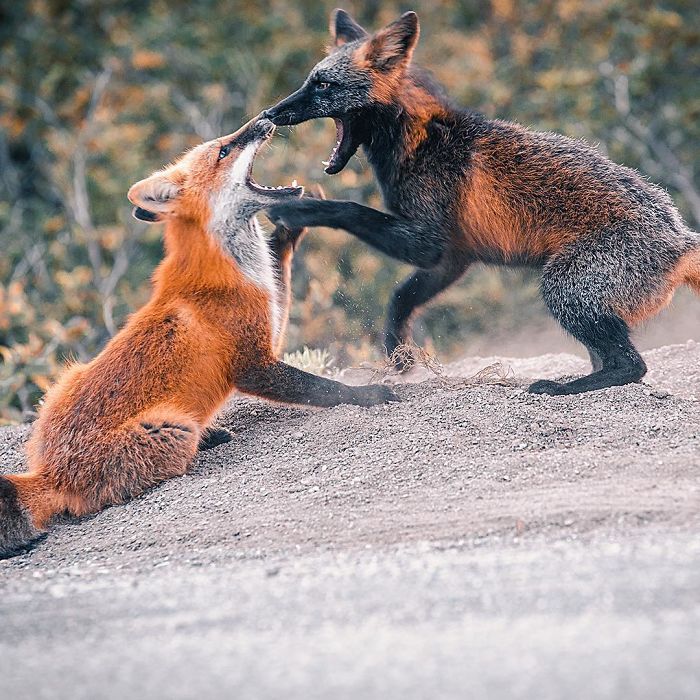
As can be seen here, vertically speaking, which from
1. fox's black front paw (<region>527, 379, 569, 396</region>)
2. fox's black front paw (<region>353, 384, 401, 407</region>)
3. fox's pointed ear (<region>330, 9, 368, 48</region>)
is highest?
fox's pointed ear (<region>330, 9, 368, 48</region>)

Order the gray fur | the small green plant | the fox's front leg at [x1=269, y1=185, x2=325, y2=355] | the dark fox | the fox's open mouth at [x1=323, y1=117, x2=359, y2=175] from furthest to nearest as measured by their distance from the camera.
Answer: the small green plant
the fox's open mouth at [x1=323, y1=117, x2=359, y2=175]
the fox's front leg at [x1=269, y1=185, x2=325, y2=355]
the dark fox
the gray fur

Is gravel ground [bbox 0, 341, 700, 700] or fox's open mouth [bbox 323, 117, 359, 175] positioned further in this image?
fox's open mouth [bbox 323, 117, 359, 175]

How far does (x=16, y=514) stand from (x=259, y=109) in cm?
882

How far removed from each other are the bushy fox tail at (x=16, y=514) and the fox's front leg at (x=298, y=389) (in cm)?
144

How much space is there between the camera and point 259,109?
43.4ft

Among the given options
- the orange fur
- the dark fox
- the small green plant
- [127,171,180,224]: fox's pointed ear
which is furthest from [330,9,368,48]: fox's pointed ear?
the small green plant

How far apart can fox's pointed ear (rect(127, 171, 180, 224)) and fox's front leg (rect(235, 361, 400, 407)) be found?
1375mm

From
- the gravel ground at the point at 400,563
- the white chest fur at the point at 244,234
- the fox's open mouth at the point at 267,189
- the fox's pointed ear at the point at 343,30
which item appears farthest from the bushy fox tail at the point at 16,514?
the fox's pointed ear at the point at 343,30

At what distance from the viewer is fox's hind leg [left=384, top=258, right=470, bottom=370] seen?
716 centimetres

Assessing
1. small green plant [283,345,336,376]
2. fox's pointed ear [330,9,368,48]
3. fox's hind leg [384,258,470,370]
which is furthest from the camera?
fox's pointed ear [330,9,368,48]

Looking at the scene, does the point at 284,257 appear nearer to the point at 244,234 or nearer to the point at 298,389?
the point at 244,234

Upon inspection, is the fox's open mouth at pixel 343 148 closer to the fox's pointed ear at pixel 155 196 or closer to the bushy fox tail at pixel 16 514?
the fox's pointed ear at pixel 155 196

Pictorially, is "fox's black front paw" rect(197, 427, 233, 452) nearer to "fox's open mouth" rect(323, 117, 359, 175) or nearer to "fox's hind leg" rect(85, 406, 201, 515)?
"fox's hind leg" rect(85, 406, 201, 515)

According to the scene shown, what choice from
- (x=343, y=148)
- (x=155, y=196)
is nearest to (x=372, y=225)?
(x=343, y=148)
